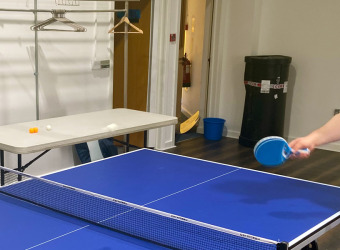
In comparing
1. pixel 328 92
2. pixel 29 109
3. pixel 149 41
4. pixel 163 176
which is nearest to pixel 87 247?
pixel 163 176

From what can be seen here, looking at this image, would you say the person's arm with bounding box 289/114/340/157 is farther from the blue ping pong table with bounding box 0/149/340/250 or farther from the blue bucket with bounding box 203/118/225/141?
the blue bucket with bounding box 203/118/225/141

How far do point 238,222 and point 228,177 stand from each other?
75cm

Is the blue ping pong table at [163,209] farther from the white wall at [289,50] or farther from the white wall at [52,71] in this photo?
the white wall at [289,50]

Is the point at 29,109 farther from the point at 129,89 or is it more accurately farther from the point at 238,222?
the point at 238,222

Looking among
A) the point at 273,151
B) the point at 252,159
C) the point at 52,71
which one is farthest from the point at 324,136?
the point at 252,159

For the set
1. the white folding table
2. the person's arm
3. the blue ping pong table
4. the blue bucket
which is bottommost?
the blue bucket

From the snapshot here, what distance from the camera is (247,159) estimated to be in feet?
20.9

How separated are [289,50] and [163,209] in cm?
507

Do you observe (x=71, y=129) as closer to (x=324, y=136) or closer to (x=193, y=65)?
(x=324, y=136)

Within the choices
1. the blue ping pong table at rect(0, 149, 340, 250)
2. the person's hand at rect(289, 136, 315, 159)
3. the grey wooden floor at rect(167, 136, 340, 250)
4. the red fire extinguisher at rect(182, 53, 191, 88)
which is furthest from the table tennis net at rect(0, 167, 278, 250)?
the red fire extinguisher at rect(182, 53, 191, 88)

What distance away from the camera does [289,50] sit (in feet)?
23.3

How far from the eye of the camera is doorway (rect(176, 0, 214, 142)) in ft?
24.7

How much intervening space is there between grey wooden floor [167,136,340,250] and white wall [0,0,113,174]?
1629 millimetres

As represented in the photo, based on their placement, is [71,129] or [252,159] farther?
[252,159]
